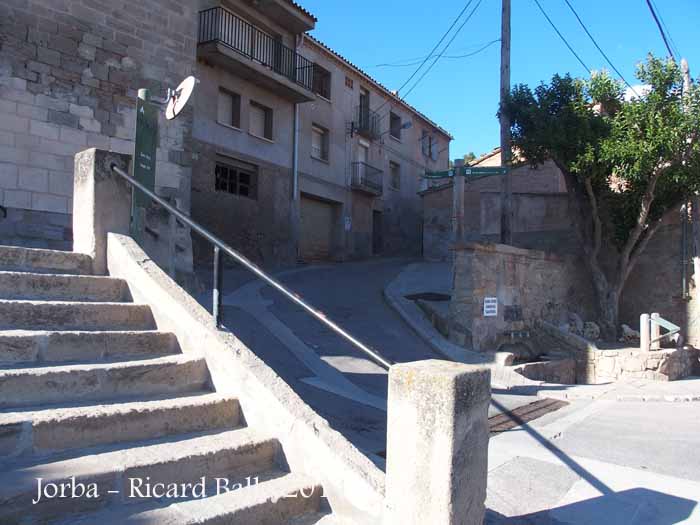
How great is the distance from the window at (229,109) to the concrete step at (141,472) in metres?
15.4

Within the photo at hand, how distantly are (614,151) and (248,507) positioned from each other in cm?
1024

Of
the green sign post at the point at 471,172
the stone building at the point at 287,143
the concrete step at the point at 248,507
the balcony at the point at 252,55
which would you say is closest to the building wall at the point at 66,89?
the balcony at the point at 252,55

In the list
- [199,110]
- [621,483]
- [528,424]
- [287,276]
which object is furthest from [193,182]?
[621,483]

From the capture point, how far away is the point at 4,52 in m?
9.14

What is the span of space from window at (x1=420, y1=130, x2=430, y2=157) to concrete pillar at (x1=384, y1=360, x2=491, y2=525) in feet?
91.1

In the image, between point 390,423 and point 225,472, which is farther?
point 225,472

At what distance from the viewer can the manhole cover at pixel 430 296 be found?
1153 centimetres

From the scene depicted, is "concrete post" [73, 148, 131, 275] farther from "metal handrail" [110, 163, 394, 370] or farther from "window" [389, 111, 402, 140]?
"window" [389, 111, 402, 140]

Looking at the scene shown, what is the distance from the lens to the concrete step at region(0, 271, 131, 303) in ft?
11.9

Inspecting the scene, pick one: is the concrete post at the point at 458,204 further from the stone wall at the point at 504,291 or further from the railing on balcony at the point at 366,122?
the railing on balcony at the point at 366,122

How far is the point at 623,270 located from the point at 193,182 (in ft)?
37.3

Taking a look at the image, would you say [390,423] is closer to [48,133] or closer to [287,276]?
[48,133]

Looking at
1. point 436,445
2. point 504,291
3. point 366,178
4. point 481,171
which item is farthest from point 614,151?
point 366,178

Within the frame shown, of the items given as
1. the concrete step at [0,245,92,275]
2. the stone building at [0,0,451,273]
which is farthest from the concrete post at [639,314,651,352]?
the concrete step at [0,245,92,275]
